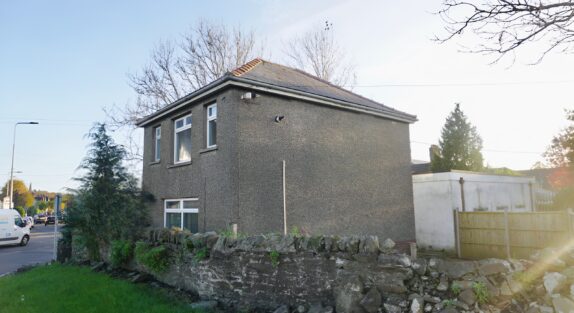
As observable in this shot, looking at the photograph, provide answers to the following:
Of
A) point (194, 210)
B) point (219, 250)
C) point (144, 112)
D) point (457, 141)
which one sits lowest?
point (219, 250)

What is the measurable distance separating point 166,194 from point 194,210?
7.46 feet

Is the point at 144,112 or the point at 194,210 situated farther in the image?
the point at 144,112

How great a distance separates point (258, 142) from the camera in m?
11.7

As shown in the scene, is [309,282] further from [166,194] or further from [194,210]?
[166,194]

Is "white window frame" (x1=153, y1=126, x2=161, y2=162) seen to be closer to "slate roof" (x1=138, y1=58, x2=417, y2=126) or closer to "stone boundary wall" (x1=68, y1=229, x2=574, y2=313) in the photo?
"slate roof" (x1=138, y1=58, x2=417, y2=126)

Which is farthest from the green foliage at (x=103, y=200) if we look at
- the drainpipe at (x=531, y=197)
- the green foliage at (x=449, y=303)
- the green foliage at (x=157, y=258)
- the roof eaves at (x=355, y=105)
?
the drainpipe at (x=531, y=197)

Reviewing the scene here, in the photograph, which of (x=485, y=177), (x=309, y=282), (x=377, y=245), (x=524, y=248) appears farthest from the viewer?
(x=485, y=177)

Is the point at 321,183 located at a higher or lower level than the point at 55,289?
higher

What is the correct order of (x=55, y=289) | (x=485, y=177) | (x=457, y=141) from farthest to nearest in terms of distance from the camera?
(x=457, y=141)
(x=485, y=177)
(x=55, y=289)

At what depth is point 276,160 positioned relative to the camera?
39.4 feet

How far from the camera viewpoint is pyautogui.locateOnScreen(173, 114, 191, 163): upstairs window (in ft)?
46.6

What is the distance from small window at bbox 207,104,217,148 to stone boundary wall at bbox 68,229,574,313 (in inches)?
152

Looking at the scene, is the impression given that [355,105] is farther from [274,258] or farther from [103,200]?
[103,200]


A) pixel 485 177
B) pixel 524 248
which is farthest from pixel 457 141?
pixel 524 248
